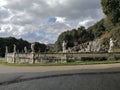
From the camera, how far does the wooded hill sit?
73625 millimetres

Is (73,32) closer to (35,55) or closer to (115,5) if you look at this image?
(115,5)

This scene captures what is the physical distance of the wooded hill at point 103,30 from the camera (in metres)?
73.6

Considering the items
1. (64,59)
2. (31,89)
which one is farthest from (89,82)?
(64,59)

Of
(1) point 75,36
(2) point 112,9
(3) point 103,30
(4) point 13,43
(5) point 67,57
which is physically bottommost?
(5) point 67,57

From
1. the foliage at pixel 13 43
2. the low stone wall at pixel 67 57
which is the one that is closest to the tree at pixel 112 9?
the low stone wall at pixel 67 57

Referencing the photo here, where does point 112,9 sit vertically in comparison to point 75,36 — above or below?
below

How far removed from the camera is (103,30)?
15350 cm

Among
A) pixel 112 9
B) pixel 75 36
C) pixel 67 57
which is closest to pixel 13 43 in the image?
pixel 75 36

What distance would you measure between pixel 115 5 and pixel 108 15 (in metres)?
3.31

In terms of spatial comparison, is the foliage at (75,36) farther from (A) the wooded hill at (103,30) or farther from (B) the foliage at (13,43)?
(B) the foliage at (13,43)

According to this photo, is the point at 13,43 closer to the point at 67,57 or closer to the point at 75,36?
the point at 75,36

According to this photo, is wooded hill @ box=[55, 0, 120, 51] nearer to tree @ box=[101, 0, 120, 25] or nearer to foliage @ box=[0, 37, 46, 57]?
tree @ box=[101, 0, 120, 25]

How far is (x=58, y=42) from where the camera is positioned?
174750mm

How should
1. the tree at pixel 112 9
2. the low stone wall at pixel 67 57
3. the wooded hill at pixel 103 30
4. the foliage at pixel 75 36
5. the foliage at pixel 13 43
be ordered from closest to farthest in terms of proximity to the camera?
the low stone wall at pixel 67 57 → the tree at pixel 112 9 → the wooded hill at pixel 103 30 → the foliage at pixel 13 43 → the foliage at pixel 75 36
